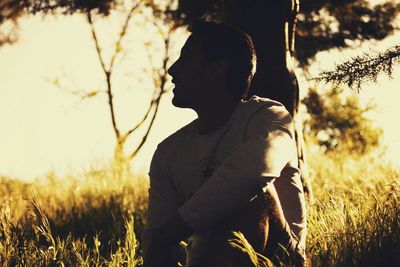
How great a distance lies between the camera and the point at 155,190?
3.02m

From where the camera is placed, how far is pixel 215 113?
2.92 metres

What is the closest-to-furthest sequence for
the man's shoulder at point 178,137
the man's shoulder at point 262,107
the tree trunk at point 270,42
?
the man's shoulder at point 262,107
the man's shoulder at point 178,137
the tree trunk at point 270,42

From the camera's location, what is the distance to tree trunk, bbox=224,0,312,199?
4.57 m

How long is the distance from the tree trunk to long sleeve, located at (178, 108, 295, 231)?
2.14 m

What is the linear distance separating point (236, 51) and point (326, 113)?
15.4 m

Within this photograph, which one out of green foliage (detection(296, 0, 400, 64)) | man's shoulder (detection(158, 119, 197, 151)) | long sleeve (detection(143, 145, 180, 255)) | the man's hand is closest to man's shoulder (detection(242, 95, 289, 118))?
man's shoulder (detection(158, 119, 197, 151))

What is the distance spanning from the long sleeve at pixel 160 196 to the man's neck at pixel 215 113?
290mm

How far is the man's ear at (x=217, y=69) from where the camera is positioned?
295 centimetres

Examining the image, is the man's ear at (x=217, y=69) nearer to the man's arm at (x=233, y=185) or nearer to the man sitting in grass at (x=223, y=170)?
the man sitting in grass at (x=223, y=170)

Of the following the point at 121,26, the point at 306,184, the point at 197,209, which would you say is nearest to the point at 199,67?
the point at 197,209

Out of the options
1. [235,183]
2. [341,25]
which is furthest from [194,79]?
[341,25]

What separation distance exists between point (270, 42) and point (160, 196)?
6.84 ft

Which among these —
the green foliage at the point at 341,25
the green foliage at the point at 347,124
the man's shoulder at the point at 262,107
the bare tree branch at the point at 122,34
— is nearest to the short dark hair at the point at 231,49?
the man's shoulder at the point at 262,107

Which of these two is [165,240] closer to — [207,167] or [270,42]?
[207,167]
